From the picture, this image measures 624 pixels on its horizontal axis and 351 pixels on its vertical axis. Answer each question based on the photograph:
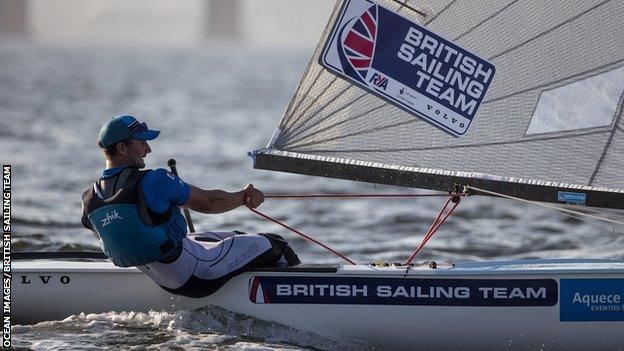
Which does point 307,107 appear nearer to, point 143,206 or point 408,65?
point 408,65

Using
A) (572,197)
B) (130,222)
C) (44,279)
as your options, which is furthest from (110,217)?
(572,197)

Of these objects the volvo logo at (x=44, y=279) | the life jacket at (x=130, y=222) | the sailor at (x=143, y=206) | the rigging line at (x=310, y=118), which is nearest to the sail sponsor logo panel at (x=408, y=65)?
the rigging line at (x=310, y=118)

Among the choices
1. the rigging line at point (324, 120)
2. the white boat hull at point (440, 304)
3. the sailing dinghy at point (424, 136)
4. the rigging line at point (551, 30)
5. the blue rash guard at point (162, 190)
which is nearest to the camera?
the blue rash guard at point (162, 190)

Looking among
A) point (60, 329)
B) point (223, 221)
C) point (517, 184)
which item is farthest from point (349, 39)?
point (223, 221)

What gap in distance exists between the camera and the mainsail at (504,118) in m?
6.19

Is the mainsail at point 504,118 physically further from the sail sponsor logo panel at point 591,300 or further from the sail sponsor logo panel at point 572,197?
the sail sponsor logo panel at point 591,300

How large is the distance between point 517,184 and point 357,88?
94cm

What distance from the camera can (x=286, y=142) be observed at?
21.0 feet

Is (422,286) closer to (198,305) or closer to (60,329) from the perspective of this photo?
(198,305)

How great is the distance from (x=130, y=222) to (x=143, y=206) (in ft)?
0.32

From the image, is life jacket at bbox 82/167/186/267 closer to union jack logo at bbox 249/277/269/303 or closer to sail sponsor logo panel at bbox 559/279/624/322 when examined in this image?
union jack logo at bbox 249/277/269/303

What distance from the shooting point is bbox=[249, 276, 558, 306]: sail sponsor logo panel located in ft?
19.5

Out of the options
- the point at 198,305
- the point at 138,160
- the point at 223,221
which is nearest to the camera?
the point at 138,160

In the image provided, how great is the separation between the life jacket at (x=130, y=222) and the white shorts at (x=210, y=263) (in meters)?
0.11
